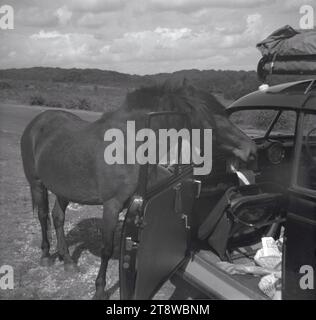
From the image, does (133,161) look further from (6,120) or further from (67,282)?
(6,120)

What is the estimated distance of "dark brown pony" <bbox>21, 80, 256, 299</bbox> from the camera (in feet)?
10.8

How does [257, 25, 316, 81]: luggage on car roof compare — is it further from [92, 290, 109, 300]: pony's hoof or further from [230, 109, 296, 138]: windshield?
[92, 290, 109, 300]: pony's hoof

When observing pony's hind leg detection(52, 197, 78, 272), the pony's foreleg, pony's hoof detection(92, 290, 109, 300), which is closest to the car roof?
the pony's foreleg

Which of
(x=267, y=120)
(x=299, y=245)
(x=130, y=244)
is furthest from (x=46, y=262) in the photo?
(x=299, y=245)

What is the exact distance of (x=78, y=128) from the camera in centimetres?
469

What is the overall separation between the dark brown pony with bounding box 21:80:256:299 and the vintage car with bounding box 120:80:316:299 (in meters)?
0.41

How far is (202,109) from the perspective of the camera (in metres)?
3.13

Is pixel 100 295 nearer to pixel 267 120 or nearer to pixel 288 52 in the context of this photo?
pixel 267 120

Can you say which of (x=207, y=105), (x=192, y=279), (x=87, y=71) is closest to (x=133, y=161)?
(x=207, y=105)

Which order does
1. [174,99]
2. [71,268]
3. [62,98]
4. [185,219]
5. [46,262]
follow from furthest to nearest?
[62,98]
[46,262]
[71,268]
[174,99]
[185,219]

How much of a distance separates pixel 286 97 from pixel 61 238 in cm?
318

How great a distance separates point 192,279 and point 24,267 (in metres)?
2.54

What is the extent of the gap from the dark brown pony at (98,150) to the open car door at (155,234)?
0.49 m

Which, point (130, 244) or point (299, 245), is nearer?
point (130, 244)
